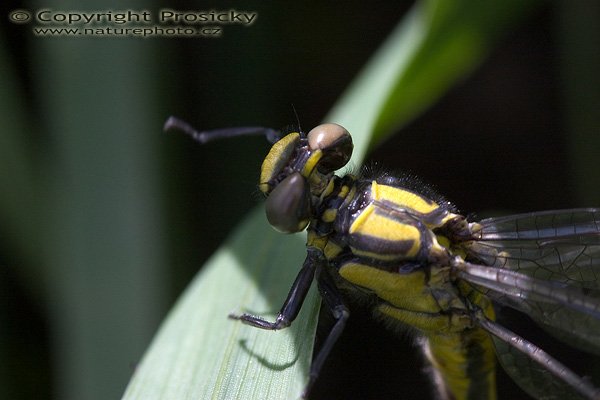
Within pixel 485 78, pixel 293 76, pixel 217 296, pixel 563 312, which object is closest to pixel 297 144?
pixel 217 296

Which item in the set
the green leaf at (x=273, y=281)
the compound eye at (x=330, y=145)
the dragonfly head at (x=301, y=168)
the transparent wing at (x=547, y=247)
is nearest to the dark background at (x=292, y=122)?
the green leaf at (x=273, y=281)

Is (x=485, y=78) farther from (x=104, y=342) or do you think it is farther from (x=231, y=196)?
(x=104, y=342)

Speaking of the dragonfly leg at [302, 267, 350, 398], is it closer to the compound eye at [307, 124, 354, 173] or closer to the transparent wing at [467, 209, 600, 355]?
the compound eye at [307, 124, 354, 173]

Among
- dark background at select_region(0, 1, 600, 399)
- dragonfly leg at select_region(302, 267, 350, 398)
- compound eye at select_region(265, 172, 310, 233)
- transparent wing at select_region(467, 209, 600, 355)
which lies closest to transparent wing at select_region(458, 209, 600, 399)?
transparent wing at select_region(467, 209, 600, 355)

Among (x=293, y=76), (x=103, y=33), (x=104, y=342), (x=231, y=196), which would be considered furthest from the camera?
(x=293, y=76)

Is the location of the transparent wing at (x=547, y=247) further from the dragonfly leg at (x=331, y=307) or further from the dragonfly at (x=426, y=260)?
the dragonfly leg at (x=331, y=307)
